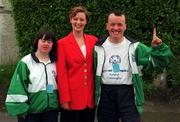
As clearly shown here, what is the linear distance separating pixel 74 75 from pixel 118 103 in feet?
1.82

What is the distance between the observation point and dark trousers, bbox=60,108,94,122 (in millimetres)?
5532

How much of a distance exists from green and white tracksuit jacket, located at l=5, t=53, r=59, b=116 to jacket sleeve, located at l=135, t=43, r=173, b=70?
3.11 feet

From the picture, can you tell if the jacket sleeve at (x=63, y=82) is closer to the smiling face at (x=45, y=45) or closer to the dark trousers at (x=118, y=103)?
the smiling face at (x=45, y=45)

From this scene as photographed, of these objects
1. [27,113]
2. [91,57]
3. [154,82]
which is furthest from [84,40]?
[154,82]

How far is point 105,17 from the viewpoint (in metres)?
8.64

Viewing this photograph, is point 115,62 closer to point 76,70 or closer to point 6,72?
Result: point 76,70

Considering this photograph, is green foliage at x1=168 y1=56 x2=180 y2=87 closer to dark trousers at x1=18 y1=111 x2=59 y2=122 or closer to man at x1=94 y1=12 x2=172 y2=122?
man at x1=94 y1=12 x2=172 y2=122

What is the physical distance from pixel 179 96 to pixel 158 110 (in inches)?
25.3

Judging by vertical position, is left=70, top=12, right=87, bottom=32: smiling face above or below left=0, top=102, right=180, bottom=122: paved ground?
above

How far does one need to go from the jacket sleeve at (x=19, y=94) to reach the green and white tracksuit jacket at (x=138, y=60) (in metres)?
0.76

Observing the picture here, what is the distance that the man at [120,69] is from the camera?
17.4 feet

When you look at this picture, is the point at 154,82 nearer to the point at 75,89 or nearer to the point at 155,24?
the point at 155,24

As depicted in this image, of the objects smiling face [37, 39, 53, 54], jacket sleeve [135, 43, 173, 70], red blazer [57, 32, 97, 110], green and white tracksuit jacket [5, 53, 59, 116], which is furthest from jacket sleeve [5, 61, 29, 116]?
jacket sleeve [135, 43, 173, 70]

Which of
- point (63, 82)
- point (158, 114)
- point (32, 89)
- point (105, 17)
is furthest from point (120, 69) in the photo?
point (105, 17)
